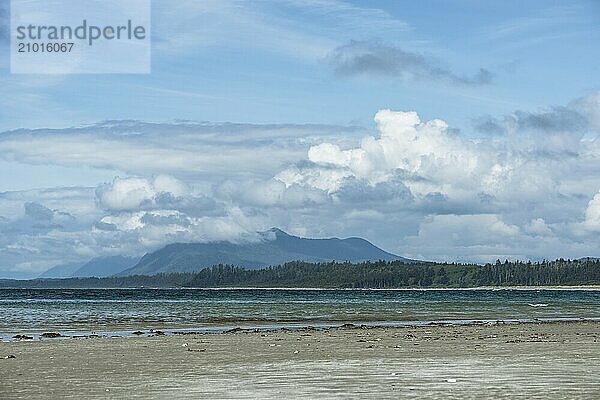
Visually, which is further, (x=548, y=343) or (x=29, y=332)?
(x=29, y=332)

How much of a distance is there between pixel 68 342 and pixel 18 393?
779 inches

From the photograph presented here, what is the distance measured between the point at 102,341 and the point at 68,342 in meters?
1.50

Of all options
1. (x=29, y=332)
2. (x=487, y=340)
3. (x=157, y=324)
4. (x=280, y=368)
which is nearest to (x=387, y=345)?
(x=487, y=340)

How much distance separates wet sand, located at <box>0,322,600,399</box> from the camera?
21672mm

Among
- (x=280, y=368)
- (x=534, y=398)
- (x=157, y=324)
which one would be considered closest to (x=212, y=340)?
(x=280, y=368)

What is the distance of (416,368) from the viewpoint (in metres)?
27.3

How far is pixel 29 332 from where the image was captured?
169 feet

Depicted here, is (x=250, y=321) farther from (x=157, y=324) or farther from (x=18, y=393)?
(x=18, y=393)

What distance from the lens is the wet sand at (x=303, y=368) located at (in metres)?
21.7

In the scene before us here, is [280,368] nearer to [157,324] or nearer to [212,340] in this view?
[212,340]

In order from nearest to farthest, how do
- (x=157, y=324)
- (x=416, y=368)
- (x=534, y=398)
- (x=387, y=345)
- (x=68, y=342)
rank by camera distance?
(x=534, y=398), (x=416, y=368), (x=387, y=345), (x=68, y=342), (x=157, y=324)

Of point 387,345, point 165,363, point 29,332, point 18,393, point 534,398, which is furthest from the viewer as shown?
point 29,332

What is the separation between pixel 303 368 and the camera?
27500 mm

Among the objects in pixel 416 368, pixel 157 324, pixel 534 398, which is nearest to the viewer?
pixel 534 398
